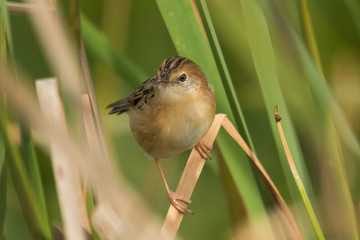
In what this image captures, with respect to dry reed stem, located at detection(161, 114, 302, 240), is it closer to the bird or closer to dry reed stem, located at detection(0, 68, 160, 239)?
the bird

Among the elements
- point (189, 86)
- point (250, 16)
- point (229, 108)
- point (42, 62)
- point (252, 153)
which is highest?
point (42, 62)

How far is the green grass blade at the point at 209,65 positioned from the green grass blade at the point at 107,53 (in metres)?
0.39

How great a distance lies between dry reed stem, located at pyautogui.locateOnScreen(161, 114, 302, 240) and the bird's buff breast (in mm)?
70

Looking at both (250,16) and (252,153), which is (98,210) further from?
(250,16)

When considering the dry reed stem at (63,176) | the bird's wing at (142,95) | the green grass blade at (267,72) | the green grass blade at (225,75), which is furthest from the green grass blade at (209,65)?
the dry reed stem at (63,176)

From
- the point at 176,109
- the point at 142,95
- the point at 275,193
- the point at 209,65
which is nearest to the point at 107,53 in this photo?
the point at 142,95

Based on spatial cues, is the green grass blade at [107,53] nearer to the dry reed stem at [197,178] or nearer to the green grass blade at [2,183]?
the dry reed stem at [197,178]

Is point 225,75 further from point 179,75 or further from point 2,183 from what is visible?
point 2,183

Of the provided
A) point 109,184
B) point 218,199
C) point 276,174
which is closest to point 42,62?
point 218,199

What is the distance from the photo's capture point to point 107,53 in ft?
7.88

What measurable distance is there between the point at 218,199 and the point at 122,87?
0.97 m

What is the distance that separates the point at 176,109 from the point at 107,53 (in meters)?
0.39

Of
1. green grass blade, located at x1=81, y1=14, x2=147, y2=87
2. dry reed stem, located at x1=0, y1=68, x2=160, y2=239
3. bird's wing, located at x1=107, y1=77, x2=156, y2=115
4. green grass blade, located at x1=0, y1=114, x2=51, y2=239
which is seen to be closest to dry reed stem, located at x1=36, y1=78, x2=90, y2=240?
green grass blade, located at x1=0, y1=114, x2=51, y2=239

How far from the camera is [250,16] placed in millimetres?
2018
